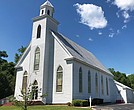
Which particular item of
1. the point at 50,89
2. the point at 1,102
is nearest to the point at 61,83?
the point at 50,89

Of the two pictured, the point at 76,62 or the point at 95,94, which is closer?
the point at 76,62

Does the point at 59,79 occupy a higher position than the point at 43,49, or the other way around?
the point at 43,49

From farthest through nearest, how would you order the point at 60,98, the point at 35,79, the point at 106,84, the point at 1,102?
the point at 106,84, the point at 1,102, the point at 35,79, the point at 60,98

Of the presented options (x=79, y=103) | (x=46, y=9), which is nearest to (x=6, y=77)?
(x=46, y=9)

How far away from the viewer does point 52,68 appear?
2725 cm

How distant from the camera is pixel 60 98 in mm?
25234

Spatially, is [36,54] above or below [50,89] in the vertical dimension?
above

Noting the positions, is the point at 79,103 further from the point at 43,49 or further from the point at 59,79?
the point at 43,49

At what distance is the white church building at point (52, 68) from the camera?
25.5 meters

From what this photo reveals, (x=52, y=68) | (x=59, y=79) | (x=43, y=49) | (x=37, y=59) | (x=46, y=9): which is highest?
(x=46, y=9)

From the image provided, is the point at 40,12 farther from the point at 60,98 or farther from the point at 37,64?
the point at 60,98

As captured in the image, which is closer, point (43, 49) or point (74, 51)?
point (43, 49)

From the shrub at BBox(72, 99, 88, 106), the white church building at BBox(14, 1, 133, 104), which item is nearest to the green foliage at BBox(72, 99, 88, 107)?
the shrub at BBox(72, 99, 88, 106)

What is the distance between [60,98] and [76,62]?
5539mm
